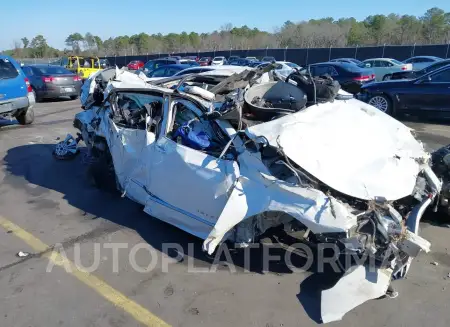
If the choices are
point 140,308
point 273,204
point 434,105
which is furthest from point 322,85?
point 434,105

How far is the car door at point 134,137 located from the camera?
4484mm

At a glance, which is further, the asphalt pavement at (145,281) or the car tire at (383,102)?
the car tire at (383,102)

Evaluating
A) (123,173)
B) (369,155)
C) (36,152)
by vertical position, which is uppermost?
(369,155)

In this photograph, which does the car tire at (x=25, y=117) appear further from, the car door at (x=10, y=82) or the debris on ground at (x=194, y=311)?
the debris on ground at (x=194, y=311)

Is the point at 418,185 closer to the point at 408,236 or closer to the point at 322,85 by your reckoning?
the point at 408,236

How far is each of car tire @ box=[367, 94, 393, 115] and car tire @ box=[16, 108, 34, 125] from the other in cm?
926

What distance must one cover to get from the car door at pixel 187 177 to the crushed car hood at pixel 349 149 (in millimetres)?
516

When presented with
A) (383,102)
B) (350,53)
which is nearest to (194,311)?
(383,102)

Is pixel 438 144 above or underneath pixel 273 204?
underneath

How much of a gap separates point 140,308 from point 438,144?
289 inches

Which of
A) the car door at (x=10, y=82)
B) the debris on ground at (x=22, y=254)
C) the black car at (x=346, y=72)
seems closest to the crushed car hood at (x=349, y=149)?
the debris on ground at (x=22, y=254)

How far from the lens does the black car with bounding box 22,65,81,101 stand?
14922mm

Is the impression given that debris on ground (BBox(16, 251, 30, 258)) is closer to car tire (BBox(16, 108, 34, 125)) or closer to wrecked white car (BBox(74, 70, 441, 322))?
wrecked white car (BBox(74, 70, 441, 322))

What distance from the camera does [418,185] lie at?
12.2 feet
